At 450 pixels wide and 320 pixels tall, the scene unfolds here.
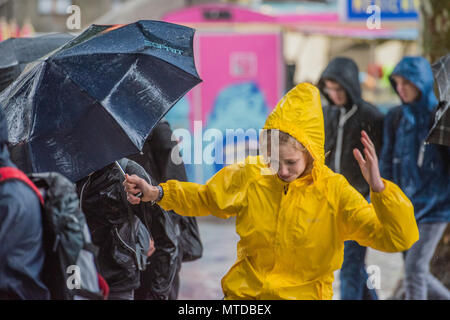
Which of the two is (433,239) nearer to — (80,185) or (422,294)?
(422,294)

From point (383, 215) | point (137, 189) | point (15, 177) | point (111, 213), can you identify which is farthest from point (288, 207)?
point (15, 177)

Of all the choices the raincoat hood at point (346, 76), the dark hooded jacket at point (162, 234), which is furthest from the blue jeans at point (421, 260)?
the dark hooded jacket at point (162, 234)

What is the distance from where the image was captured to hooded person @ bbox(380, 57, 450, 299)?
601cm

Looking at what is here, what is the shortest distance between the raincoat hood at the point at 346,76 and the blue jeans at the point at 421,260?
3.94 feet

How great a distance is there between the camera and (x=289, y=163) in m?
3.88

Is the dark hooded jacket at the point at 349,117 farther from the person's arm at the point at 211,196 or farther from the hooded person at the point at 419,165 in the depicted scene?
the person's arm at the point at 211,196

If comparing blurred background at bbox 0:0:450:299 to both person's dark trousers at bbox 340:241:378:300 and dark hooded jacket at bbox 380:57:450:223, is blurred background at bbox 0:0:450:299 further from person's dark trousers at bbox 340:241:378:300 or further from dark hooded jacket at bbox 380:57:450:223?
person's dark trousers at bbox 340:241:378:300

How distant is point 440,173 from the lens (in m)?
6.05

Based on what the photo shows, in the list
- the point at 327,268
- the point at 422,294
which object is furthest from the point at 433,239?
the point at 327,268

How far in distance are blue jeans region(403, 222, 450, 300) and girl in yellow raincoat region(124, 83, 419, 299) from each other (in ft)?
7.32

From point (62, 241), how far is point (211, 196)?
3.82 feet

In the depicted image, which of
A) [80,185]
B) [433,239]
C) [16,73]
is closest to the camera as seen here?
[80,185]

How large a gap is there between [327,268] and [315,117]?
736 mm

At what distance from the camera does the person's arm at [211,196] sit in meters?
3.99
